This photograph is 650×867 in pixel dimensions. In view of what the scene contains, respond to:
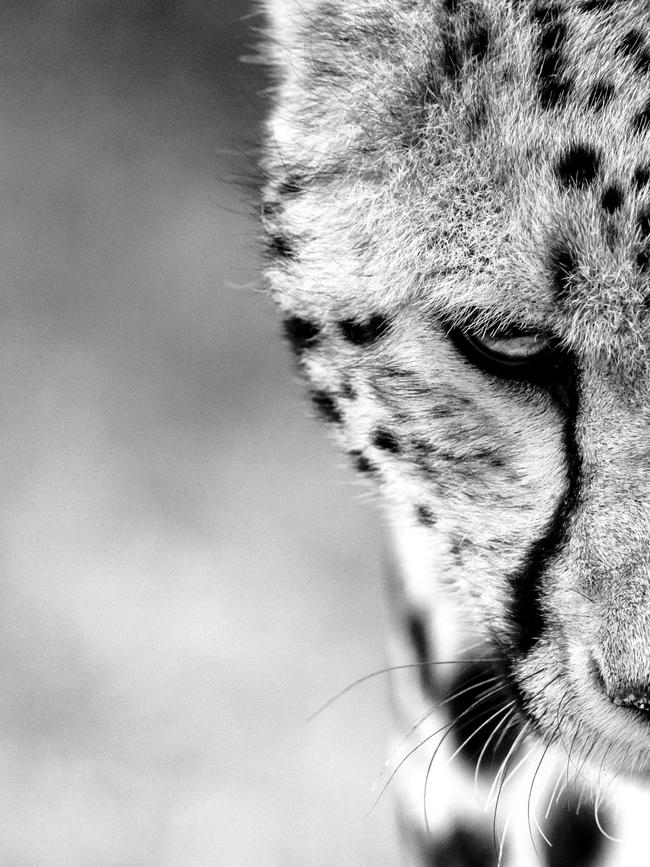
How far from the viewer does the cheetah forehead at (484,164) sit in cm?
55

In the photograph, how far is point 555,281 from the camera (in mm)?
563

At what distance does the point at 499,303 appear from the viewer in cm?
58

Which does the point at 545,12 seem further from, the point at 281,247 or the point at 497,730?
the point at 497,730

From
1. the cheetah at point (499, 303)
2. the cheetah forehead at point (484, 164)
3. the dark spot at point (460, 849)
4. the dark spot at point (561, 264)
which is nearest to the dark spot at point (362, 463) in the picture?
the cheetah at point (499, 303)

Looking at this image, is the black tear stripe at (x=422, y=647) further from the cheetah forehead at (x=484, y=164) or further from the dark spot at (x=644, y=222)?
the dark spot at (x=644, y=222)

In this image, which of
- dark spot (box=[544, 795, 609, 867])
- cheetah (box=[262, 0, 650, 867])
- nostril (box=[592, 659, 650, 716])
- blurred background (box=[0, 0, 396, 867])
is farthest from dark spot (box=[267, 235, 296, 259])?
blurred background (box=[0, 0, 396, 867])

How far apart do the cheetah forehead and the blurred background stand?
0.77 meters

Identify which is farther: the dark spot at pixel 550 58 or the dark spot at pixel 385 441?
Answer: the dark spot at pixel 385 441

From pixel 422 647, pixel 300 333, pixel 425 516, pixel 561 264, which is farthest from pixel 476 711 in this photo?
pixel 561 264

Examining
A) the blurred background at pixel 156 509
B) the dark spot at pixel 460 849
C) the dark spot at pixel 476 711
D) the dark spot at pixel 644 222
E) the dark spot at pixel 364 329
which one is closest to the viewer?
the dark spot at pixel 644 222

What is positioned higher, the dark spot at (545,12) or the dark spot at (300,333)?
the dark spot at (545,12)

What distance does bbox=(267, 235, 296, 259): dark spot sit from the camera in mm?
690

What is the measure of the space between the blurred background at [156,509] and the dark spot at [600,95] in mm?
870

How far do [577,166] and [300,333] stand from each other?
221 millimetres
